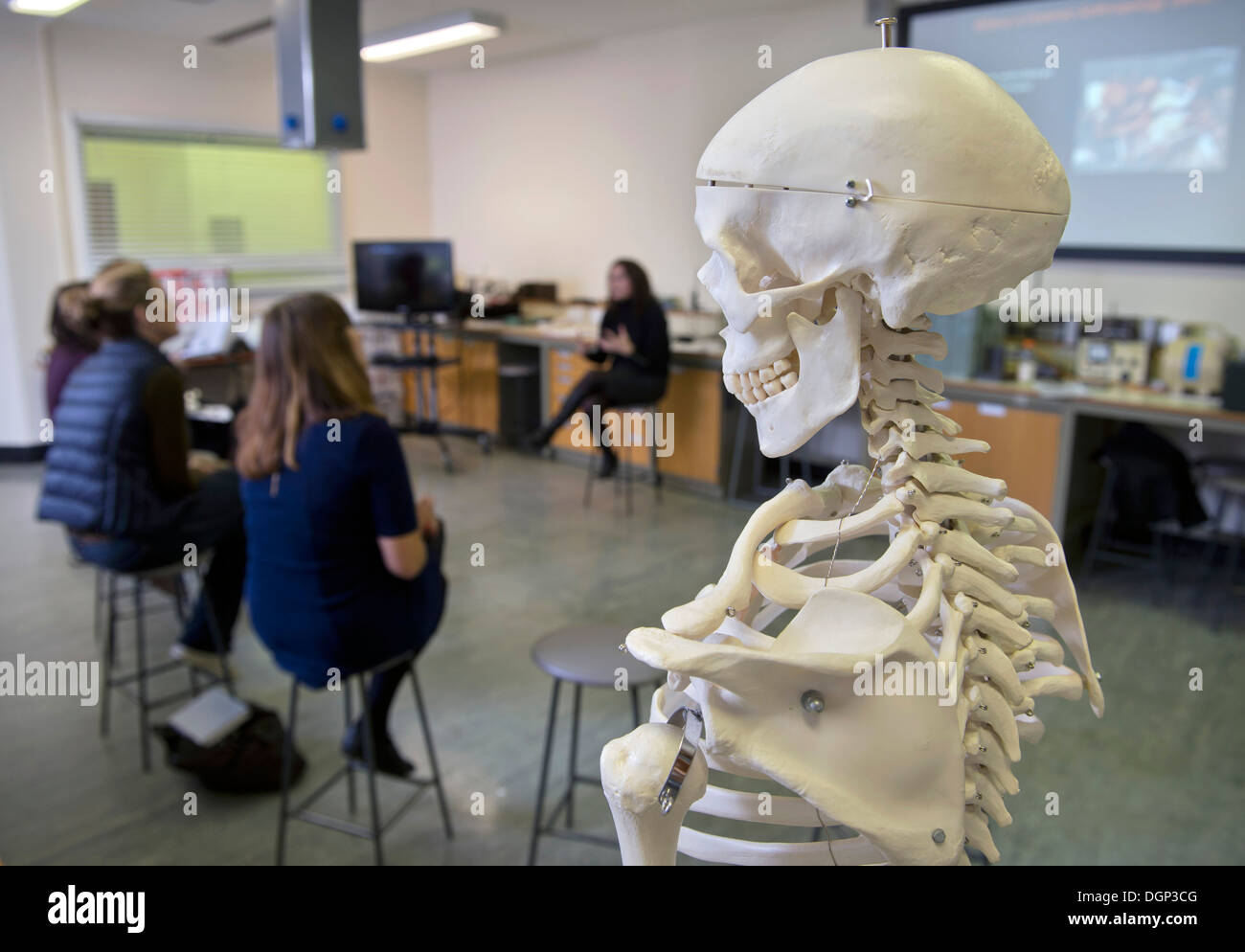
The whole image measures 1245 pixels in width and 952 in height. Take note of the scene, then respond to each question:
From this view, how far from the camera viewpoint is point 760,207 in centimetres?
92

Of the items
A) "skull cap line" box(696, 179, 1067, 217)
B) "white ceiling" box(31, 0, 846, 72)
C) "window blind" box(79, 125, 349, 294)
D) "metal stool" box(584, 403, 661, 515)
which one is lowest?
"metal stool" box(584, 403, 661, 515)

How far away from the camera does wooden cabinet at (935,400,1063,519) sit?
4293mm

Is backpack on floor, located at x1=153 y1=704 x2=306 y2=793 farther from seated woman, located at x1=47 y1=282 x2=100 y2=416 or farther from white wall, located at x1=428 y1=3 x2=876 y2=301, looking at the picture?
white wall, located at x1=428 y1=3 x2=876 y2=301

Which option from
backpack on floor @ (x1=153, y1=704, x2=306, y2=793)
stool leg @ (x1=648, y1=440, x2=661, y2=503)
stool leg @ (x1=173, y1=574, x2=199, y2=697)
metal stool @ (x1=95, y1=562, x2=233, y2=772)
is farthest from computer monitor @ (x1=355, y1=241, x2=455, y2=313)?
backpack on floor @ (x1=153, y1=704, x2=306, y2=793)

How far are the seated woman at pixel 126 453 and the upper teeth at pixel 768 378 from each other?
228 cm

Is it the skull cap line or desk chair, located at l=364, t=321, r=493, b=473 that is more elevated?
the skull cap line

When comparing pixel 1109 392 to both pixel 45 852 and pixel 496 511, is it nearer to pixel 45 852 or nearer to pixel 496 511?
pixel 496 511

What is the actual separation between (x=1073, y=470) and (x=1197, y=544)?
0.98 metres

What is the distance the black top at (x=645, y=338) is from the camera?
5.34m

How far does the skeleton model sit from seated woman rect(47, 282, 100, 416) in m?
3.53

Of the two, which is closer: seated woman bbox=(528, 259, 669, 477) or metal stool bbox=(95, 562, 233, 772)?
metal stool bbox=(95, 562, 233, 772)

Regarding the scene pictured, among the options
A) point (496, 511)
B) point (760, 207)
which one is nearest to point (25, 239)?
point (496, 511)

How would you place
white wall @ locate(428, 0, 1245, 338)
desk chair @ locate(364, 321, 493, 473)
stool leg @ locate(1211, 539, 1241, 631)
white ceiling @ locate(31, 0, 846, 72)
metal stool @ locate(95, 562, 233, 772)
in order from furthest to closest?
desk chair @ locate(364, 321, 493, 473) < white ceiling @ locate(31, 0, 846, 72) < white wall @ locate(428, 0, 1245, 338) < stool leg @ locate(1211, 539, 1241, 631) < metal stool @ locate(95, 562, 233, 772)

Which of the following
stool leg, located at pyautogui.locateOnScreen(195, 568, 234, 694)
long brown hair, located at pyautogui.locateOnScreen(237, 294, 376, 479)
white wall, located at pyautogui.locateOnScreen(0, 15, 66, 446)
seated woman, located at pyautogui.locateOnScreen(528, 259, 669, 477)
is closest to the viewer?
long brown hair, located at pyautogui.locateOnScreen(237, 294, 376, 479)
